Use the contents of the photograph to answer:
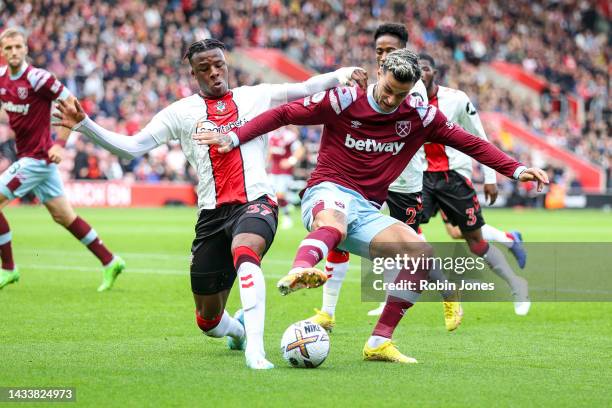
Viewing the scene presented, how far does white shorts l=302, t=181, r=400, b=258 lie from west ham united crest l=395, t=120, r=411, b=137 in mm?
515

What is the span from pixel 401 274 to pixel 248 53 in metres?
31.2

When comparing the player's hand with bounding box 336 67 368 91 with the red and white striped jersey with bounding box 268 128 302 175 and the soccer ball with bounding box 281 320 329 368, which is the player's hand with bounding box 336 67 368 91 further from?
the red and white striped jersey with bounding box 268 128 302 175

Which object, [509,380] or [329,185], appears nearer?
[509,380]

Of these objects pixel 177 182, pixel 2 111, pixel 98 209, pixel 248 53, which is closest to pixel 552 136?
pixel 248 53

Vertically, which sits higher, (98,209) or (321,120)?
(321,120)

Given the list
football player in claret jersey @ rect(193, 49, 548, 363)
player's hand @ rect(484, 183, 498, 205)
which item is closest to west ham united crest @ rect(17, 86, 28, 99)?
football player in claret jersey @ rect(193, 49, 548, 363)

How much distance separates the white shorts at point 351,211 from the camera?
7164 mm

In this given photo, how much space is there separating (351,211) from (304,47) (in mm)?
32121

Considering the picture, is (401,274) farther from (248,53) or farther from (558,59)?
(558,59)

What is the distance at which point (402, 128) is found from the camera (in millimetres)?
7352

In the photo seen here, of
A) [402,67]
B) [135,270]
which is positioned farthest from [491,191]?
[135,270]

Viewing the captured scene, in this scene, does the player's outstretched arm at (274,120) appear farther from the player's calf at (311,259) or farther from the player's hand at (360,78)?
the player's calf at (311,259)

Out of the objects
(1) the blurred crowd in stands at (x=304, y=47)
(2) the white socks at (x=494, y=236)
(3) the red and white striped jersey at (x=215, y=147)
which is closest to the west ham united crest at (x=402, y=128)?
(3) the red and white striped jersey at (x=215, y=147)

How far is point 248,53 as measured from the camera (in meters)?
37.7
